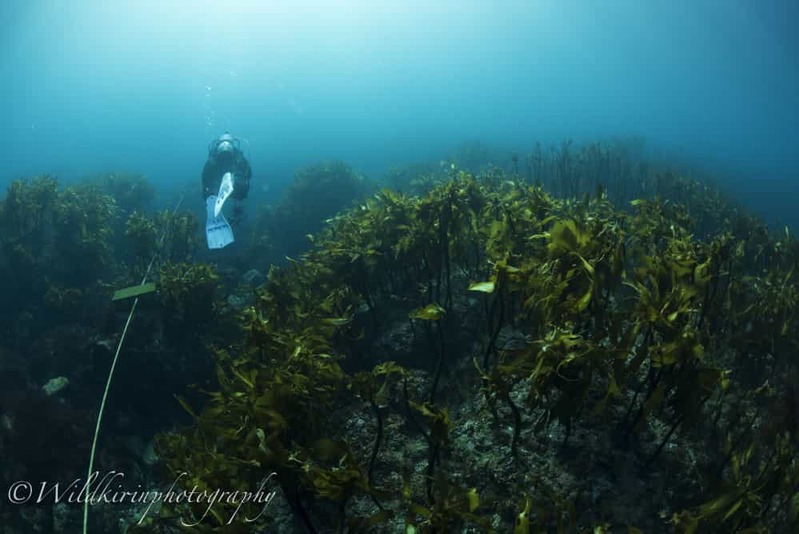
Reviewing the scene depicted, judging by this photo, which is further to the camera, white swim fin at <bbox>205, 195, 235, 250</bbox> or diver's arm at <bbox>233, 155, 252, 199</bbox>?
diver's arm at <bbox>233, 155, 252, 199</bbox>

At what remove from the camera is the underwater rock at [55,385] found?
7.04 meters

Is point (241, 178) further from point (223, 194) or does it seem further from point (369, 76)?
point (369, 76)

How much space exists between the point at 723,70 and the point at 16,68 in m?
112

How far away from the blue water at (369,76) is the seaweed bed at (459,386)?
2132 cm

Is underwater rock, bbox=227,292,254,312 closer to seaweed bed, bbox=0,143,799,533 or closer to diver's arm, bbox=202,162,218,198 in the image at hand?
seaweed bed, bbox=0,143,799,533

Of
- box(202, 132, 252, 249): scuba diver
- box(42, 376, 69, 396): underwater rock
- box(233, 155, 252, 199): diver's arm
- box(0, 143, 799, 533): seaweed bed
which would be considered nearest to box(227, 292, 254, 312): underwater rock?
box(202, 132, 252, 249): scuba diver

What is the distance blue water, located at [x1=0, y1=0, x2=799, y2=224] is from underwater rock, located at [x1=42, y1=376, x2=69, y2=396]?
67.9ft

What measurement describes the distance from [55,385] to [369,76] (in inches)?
5716

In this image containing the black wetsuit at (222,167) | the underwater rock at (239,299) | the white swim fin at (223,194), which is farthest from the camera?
the black wetsuit at (222,167)

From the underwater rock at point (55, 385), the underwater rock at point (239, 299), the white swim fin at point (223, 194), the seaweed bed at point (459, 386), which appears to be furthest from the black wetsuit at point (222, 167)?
the underwater rock at point (55, 385)

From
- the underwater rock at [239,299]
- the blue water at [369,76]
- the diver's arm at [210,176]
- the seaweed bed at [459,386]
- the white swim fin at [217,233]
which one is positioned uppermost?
the blue water at [369,76]

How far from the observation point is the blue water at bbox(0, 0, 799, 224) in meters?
38.6

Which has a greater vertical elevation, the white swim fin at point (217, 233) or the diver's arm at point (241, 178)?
the diver's arm at point (241, 178)

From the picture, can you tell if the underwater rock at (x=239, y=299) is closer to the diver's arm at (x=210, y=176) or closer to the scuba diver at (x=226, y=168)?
the scuba diver at (x=226, y=168)
